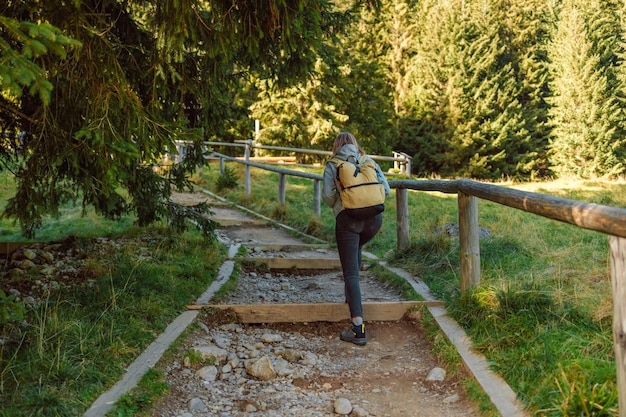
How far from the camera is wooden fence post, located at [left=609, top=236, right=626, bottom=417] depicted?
277 cm

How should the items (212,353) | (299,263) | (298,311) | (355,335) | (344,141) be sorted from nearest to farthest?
(212,353) < (355,335) < (344,141) < (298,311) < (299,263)

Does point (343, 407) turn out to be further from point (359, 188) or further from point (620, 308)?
point (359, 188)

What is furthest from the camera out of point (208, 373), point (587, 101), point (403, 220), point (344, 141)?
point (587, 101)

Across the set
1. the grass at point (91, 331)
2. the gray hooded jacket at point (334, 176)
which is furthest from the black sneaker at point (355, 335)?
the grass at point (91, 331)

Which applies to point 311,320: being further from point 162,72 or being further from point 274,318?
point 162,72

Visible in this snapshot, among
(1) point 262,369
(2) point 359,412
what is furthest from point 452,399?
(1) point 262,369

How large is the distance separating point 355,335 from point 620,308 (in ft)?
8.80

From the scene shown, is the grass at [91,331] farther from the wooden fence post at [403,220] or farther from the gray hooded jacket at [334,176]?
the wooden fence post at [403,220]

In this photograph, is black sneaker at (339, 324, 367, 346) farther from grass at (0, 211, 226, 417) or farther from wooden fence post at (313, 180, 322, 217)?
wooden fence post at (313, 180, 322, 217)

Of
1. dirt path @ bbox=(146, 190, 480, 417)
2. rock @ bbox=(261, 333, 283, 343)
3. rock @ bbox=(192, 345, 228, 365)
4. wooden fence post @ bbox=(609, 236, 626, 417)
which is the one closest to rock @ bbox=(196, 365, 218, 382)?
dirt path @ bbox=(146, 190, 480, 417)

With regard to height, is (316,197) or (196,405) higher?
(316,197)

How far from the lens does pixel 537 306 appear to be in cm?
447

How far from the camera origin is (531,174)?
33.8 meters

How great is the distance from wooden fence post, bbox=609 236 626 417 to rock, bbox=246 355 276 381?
2379 mm
